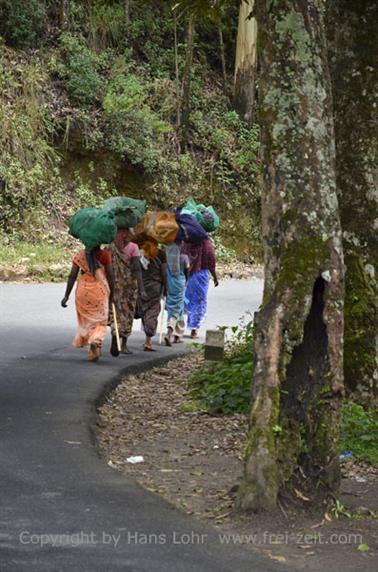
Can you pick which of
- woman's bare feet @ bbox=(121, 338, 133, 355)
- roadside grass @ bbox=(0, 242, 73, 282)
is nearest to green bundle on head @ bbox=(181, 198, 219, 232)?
woman's bare feet @ bbox=(121, 338, 133, 355)

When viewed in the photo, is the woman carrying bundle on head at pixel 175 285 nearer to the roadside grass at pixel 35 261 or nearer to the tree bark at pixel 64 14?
the roadside grass at pixel 35 261

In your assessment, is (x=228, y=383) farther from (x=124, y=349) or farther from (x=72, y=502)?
(x=72, y=502)

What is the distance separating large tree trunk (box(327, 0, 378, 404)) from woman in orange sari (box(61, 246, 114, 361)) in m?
3.70

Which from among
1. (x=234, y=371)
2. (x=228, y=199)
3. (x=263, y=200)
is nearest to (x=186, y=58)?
(x=228, y=199)

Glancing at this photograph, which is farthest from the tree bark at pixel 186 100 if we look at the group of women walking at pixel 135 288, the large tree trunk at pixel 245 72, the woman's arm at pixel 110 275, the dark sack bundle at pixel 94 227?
the dark sack bundle at pixel 94 227

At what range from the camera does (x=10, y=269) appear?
2355 cm

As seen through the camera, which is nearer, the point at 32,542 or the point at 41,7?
the point at 32,542

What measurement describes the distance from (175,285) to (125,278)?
5.26 feet

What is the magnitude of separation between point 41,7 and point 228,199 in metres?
7.17

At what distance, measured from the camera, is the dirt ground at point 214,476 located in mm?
7109

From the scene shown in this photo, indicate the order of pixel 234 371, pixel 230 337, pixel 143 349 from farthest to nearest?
pixel 230 337
pixel 143 349
pixel 234 371

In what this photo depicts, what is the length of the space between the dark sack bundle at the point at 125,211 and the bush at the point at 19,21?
53.6ft

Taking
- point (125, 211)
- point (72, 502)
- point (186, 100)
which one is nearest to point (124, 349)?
point (125, 211)

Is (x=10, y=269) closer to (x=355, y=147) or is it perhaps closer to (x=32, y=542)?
(x=355, y=147)
